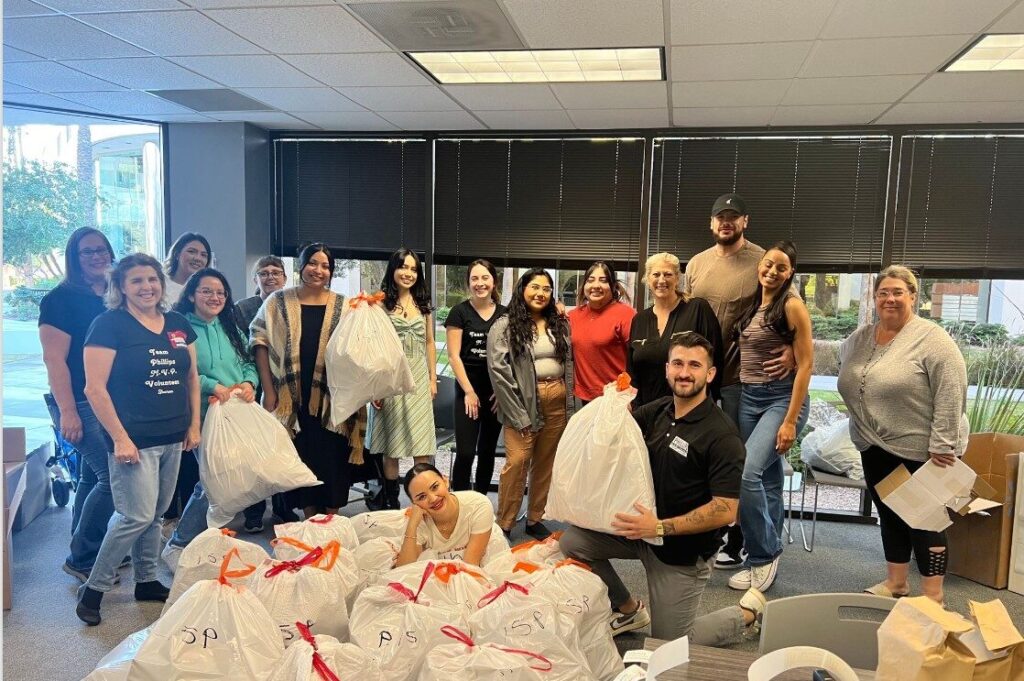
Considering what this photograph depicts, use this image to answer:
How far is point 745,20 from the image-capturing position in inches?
101

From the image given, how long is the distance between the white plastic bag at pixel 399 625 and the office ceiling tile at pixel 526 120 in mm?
2974

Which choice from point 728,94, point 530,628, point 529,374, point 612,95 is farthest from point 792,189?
point 530,628

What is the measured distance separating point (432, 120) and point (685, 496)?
3.01m

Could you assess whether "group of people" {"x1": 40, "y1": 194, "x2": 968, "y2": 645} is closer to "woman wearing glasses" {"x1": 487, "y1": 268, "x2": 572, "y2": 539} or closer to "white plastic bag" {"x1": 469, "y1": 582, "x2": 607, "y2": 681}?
"woman wearing glasses" {"x1": 487, "y1": 268, "x2": 572, "y2": 539}

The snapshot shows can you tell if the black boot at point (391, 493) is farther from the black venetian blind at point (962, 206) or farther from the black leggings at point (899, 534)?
the black venetian blind at point (962, 206)

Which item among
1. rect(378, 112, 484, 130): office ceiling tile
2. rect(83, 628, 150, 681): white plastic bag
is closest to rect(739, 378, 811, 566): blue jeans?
rect(378, 112, 484, 130): office ceiling tile

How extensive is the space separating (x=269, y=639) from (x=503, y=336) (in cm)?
200

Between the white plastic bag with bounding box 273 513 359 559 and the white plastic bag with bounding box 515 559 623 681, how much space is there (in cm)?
74

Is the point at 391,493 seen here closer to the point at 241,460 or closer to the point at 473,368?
the point at 473,368

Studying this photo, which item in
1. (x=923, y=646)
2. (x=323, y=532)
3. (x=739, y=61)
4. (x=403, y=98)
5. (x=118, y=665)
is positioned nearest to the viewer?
(x=923, y=646)

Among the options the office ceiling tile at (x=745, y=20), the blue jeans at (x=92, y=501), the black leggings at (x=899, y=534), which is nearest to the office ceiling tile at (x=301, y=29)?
the office ceiling tile at (x=745, y=20)

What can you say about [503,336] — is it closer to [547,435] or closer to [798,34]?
[547,435]

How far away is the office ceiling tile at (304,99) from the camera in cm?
379

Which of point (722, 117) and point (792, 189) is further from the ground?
point (722, 117)
